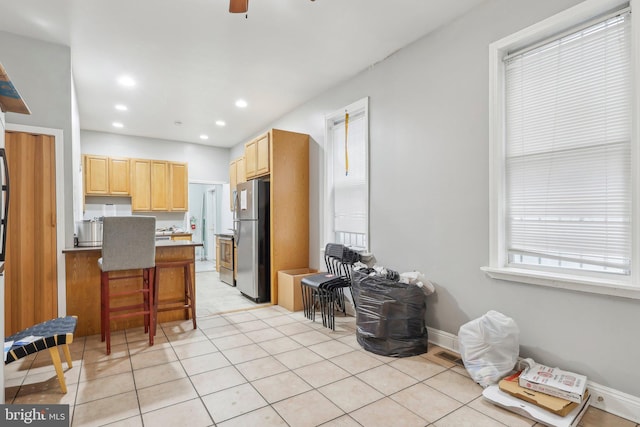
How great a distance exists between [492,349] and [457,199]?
46.7 inches

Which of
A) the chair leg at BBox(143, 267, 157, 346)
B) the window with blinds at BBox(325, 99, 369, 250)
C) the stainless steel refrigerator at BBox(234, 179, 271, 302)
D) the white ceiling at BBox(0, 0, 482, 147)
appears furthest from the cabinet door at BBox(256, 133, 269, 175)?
the chair leg at BBox(143, 267, 157, 346)

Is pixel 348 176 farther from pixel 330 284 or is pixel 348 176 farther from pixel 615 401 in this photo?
pixel 615 401

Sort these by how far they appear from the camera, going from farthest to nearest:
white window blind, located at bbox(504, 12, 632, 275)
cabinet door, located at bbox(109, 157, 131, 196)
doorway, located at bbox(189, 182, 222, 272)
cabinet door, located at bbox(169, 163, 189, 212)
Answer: doorway, located at bbox(189, 182, 222, 272)
cabinet door, located at bbox(169, 163, 189, 212)
cabinet door, located at bbox(109, 157, 131, 196)
white window blind, located at bbox(504, 12, 632, 275)

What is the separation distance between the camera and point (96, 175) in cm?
614

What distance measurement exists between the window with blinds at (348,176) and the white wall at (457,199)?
0.48 feet

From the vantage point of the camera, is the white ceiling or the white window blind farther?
the white ceiling

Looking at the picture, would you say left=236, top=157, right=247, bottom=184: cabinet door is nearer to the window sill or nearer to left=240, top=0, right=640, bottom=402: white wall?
left=240, top=0, right=640, bottom=402: white wall

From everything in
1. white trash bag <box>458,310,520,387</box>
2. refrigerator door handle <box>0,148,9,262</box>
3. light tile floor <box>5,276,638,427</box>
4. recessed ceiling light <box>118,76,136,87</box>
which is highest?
recessed ceiling light <box>118,76,136,87</box>

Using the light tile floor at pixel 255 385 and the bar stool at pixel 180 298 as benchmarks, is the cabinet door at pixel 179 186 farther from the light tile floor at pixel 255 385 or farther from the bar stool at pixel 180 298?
the light tile floor at pixel 255 385

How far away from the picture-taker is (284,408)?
199 centimetres

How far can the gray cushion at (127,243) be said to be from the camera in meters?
2.86

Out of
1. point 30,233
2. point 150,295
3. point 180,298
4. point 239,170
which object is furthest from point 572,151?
point 239,170

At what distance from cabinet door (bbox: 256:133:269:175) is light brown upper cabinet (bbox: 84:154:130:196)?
3288 mm

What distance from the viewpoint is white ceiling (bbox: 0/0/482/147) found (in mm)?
2664
